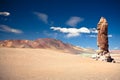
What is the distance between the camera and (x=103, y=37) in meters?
29.2

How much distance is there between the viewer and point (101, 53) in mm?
28297

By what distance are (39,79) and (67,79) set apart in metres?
1.62

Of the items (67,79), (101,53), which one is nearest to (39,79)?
(67,79)

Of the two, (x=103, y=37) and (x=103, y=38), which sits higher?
(x=103, y=37)

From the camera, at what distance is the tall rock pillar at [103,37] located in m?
28.7

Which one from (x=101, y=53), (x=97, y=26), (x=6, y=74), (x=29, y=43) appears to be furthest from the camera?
(x=29, y=43)

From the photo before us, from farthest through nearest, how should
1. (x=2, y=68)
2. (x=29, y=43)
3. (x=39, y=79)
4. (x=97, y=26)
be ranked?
(x=29, y=43) → (x=97, y=26) → (x=2, y=68) → (x=39, y=79)

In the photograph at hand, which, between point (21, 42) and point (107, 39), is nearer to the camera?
point (107, 39)

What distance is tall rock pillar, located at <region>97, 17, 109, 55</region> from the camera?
28700mm

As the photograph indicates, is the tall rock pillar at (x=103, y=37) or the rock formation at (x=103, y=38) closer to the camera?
the rock formation at (x=103, y=38)

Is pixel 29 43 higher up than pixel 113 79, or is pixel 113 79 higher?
pixel 29 43

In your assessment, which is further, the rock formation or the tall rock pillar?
the tall rock pillar

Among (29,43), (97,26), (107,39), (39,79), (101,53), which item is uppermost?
(29,43)

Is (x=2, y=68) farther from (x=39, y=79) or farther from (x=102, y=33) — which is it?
(x=102, y=33)
